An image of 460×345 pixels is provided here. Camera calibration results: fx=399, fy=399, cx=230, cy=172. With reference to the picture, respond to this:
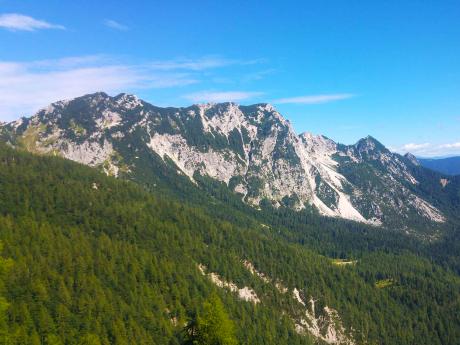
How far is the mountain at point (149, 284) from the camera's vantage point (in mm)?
96500

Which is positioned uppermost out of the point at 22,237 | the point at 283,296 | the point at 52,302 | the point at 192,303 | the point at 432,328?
the point at 22,237

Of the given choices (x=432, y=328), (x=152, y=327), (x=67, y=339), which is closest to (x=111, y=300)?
(x=152, y=327)

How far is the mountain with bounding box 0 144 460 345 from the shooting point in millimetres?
96500

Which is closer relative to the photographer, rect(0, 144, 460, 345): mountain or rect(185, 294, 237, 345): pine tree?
rect(185, 294, 237, 345): pine tree

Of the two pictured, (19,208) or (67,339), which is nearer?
(67,339)

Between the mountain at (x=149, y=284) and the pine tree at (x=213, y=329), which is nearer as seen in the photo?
the pine tree at (x=213, y=329)

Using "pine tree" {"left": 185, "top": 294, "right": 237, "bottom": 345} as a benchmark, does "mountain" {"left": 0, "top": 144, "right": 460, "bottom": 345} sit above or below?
below

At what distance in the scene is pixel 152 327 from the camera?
107 m

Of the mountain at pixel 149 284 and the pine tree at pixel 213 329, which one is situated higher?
the pine tree at pixel 213 329

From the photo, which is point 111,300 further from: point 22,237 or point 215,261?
point 215,261

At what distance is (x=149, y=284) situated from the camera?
12712cm

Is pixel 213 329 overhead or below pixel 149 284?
overhead

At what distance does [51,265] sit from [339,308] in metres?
124

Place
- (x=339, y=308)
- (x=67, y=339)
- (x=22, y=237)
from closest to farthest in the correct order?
(x=67, y=339), (x=22, y=237), (x=339, y=308)
